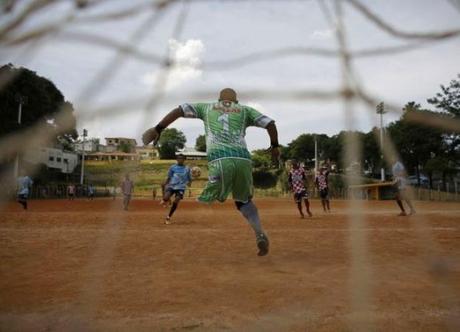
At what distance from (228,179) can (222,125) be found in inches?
21.3

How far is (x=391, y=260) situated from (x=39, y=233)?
5.69 meters

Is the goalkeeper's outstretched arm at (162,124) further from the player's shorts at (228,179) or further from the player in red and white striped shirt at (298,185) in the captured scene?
the player in red and white striped shirt at (298,185)

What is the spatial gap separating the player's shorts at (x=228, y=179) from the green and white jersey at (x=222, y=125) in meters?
0.07

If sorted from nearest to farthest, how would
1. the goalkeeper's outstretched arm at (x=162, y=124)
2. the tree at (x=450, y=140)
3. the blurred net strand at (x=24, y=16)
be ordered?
1. the blurred net strand at (x=24, y=16)
2. the goalkeeper's outstretched arm at (x=162, y=124)
3. the tree at (x=450, y=140)

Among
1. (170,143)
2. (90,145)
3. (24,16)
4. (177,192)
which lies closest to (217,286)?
(24,16)

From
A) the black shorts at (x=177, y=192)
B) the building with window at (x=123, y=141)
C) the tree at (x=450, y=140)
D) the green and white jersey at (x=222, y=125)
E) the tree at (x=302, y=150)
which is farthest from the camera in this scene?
the tree at (x=302, y=150)

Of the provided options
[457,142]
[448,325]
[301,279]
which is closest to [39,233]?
[301,279]

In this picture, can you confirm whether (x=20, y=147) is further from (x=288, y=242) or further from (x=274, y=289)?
(x=288, y=242)

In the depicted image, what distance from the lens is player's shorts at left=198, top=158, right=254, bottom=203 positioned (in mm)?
4324

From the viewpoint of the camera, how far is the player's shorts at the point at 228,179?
432 cm

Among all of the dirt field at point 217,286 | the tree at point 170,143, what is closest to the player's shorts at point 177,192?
the tree at point 170,143

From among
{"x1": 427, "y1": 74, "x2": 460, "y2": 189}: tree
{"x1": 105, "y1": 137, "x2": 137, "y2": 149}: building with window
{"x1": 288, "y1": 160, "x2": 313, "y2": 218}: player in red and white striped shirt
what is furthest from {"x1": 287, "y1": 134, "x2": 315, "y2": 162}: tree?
{"x1": 105, "y1": 137, "x2": 137, "y2": 149}: building with window

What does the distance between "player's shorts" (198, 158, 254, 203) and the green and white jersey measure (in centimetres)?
7

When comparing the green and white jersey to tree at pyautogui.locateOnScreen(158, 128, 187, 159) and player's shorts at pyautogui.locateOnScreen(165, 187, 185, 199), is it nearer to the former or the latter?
tree at pyautogui.locateOnScreen(158, 128, 187, 159)
